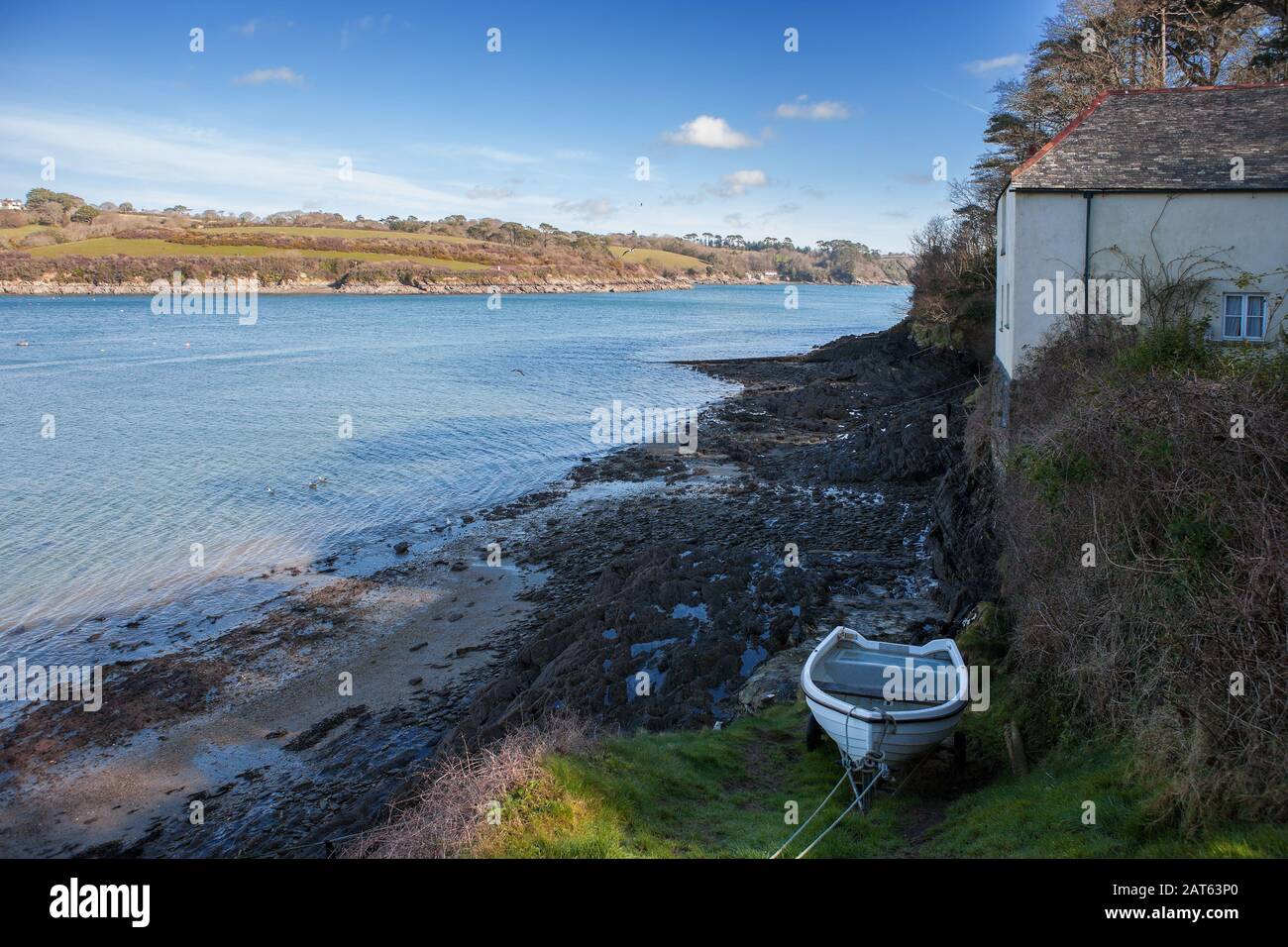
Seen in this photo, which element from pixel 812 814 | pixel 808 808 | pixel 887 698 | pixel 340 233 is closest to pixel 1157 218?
pixel 887 698

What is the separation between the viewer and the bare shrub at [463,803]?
7.09 m

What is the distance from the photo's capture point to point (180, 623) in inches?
698

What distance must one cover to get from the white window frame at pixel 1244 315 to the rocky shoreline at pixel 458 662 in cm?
724

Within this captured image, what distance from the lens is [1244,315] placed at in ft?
59.2

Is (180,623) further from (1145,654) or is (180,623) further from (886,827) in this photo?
(1145,654)

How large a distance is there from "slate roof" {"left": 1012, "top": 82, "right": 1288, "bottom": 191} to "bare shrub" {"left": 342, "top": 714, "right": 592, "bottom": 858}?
16.1 metres

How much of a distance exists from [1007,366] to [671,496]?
32.5 ft

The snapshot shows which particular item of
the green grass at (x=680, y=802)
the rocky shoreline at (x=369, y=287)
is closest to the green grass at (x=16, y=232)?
the rocky shoreline at (x=369, y=287)

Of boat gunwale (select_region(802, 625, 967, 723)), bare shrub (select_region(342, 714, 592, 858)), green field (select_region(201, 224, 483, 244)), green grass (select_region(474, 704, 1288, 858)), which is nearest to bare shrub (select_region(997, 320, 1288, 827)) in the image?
green grass (select_region(474, 704, 1288, 858))

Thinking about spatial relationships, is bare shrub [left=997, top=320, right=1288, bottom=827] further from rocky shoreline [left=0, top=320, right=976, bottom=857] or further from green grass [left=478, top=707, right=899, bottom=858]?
rocky shoreline [left=0, top=320, right=976, bottom=857]

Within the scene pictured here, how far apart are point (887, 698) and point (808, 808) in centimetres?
150

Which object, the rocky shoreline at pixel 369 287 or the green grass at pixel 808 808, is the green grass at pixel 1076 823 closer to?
the green grass at pixel 808 808

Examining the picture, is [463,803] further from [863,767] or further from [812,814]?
[863,767]

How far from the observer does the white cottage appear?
57.9ft
